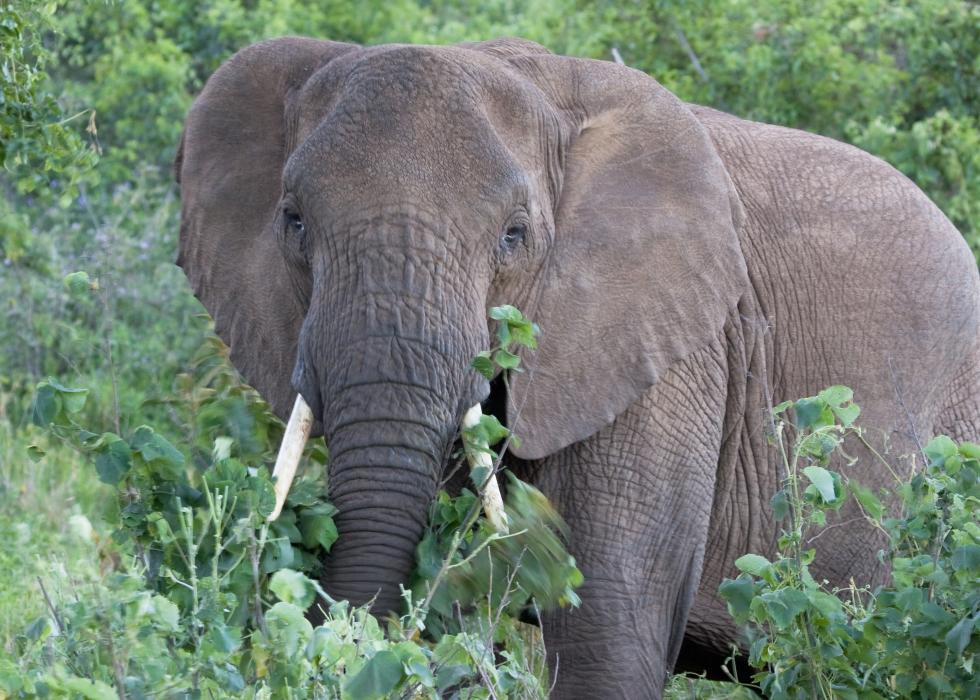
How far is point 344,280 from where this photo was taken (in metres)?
3.94

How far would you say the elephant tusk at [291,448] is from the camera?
3.77 m

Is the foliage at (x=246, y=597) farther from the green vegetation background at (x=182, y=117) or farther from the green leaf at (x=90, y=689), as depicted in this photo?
the green vegetation background at (x=182, y=117)

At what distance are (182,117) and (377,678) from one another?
23.7ft

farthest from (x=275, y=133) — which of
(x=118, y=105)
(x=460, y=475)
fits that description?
(x=118, y=105)

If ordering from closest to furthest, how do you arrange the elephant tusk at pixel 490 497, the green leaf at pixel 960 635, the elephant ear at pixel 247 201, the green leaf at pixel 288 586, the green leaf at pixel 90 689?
the green leaf at pixel 90 689 < the green leaf at pixel 288 586 < the green leaf at pixel 960 635 < the elephant tusk at pixel 490 497 < the elephant ear at pixel 247 201

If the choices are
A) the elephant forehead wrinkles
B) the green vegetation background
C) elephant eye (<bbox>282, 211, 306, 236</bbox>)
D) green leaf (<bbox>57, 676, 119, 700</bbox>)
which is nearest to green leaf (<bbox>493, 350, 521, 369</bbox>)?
the elephant forehead wrinkles

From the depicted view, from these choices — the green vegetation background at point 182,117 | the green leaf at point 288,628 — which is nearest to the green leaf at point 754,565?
the green leaf at point 288,628

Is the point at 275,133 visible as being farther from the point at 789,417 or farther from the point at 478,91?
the point at 789,417

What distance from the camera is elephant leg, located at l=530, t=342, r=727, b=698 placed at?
14.3ft

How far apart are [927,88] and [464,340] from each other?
515 centimetres

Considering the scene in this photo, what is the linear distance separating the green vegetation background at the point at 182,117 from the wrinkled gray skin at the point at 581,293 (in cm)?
246

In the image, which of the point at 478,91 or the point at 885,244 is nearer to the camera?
the point at 478,91

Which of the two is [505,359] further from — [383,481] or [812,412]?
[812,412]

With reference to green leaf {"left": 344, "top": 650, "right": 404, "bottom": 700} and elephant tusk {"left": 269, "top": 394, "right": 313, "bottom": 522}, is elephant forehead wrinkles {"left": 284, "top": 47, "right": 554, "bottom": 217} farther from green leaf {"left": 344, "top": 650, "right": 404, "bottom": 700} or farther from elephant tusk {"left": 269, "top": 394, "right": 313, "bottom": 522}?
green leaf {"left": 344, "top": 650, "right": 404, "bottom": 700}
